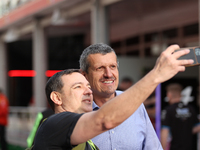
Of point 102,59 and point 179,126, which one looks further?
point 179,126

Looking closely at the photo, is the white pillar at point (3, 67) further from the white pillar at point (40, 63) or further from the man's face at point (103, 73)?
the man's face at point (103, 73)

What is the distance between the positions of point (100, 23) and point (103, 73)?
624 centimetres

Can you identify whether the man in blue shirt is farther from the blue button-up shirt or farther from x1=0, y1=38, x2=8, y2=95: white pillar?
x1=0, y1=38, x2=8, y2=95: white pillar

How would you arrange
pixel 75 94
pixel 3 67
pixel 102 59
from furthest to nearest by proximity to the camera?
1. pixel 3 67
2. pixel 102 59
3. pixel 75 94

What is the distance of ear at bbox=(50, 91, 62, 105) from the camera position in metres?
2.05

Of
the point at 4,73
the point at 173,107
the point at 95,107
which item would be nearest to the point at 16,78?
the point at 4,73

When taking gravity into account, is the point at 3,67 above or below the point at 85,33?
below

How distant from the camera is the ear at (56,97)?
205 centimetres

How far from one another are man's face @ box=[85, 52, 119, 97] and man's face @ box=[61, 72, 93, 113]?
600 millimetres

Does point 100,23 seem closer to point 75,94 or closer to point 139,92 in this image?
point 75,94

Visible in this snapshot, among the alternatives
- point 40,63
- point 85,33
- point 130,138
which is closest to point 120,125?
point 130,138

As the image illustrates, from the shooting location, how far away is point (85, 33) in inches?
623

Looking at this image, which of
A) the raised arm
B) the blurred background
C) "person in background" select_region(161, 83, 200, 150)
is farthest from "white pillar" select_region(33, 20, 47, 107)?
the raised arm

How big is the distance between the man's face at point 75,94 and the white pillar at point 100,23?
6.73m
